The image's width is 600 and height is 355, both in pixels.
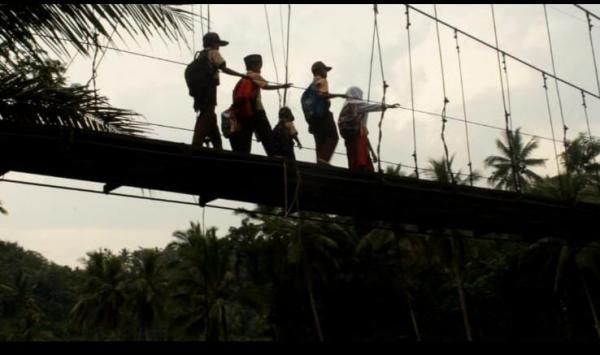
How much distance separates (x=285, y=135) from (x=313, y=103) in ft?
1.80

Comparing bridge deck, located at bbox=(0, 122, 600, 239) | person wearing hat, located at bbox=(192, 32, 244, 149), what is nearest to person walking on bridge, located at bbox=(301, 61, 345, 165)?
bridge deck, located at bbox=(0, 122, 600, 239)

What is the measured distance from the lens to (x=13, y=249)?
68.2 metres

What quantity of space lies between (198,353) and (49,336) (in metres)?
44.2

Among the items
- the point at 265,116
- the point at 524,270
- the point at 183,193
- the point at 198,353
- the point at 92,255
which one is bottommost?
the point at 198,353

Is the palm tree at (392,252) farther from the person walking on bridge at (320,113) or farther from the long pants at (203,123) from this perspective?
the long pants at (203,123)

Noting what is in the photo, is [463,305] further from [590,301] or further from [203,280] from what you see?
[203,280]

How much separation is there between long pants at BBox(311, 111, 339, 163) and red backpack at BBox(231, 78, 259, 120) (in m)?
0.87

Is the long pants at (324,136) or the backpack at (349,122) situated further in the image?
the backpack at (349,122)

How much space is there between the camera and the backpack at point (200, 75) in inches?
257

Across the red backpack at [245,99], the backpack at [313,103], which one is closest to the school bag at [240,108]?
the red backpack at [245,99]

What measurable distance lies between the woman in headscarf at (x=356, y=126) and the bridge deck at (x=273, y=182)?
1.30 feet

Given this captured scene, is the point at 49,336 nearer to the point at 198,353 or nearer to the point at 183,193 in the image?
the point at 183,193

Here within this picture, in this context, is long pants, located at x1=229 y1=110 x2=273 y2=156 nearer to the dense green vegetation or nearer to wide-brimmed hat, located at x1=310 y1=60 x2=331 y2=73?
wide-brimmed hat, located at x1=310 y1=60 x2=331 y2=73

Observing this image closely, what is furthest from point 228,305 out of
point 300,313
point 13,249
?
point 13,249
